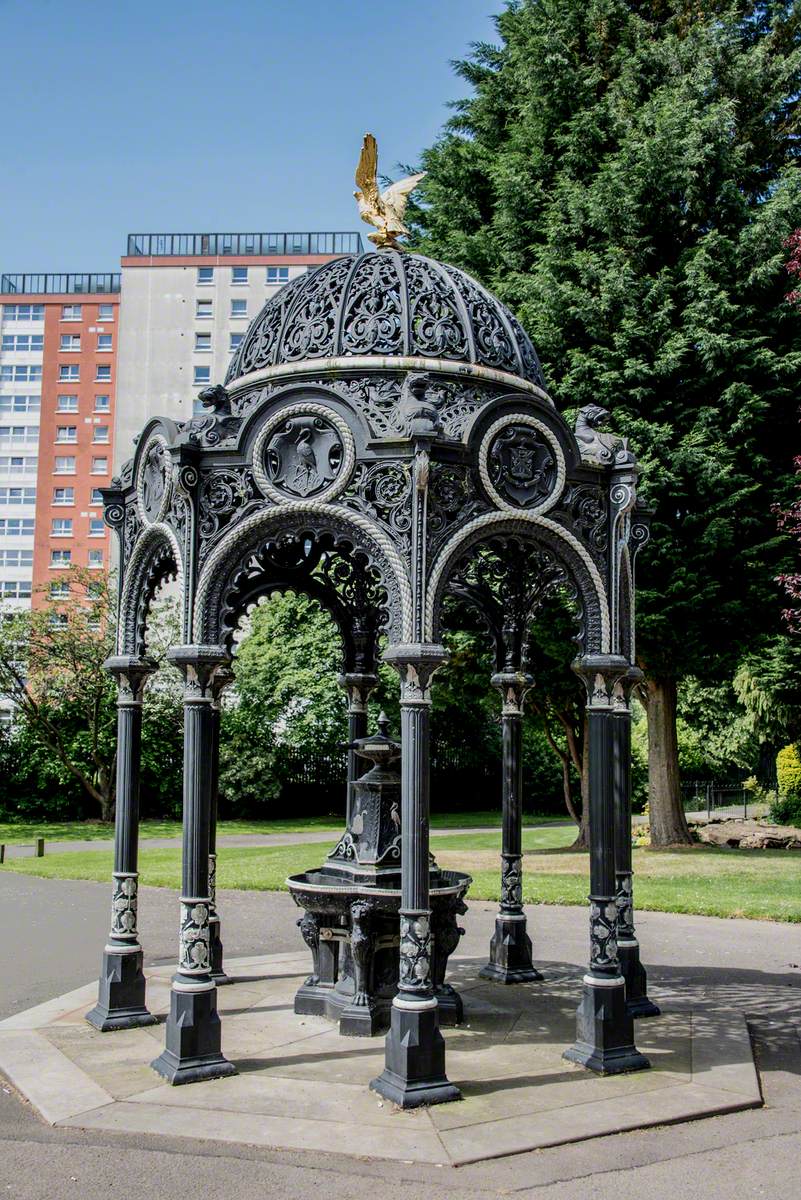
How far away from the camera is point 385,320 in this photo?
849cm

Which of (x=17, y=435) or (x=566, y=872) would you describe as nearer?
(x=566, y=872)

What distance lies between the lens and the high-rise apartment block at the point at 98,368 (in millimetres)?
56719

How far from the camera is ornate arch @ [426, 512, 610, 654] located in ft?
25.4

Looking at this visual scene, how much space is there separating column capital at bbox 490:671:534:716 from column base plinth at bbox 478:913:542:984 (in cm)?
205

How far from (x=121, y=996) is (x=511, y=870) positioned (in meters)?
3.93

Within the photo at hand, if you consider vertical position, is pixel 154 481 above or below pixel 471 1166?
above

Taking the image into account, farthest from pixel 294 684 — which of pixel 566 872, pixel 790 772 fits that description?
pixel 566 872

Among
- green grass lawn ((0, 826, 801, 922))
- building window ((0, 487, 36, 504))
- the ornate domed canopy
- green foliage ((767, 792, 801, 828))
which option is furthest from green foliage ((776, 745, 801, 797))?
building window ((0, 487, 36, 504))

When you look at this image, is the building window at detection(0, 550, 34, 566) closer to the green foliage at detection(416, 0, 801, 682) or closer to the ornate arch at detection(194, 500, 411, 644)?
the green foliage at detection(416, 0, 801, 682)

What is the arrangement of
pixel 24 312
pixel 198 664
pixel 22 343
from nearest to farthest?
1. pixel 198 664
2. pixel 22 343
3. pixel 24 312

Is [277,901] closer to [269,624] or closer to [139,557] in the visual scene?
[139,557]

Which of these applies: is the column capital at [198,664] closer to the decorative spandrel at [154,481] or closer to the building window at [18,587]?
the decorative spandrel at [154,481]

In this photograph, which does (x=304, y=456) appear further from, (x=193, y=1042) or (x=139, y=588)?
(x=193, y=1042)

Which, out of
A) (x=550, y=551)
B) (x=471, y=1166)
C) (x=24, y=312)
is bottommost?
(x=471, y=1166)
